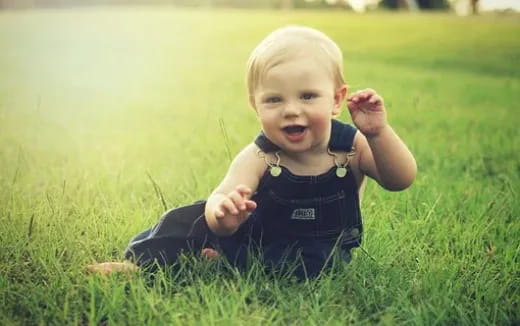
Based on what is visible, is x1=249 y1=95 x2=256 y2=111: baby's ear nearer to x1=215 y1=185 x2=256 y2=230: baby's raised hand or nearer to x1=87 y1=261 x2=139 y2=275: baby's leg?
x1=215 y1=185 x2=256 y2=230: baby's raised hand

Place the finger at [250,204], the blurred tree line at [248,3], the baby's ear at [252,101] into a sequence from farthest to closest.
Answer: the blurred tree line at [248,3] < the baby's ear at [252,101] < the finger at [250,204]

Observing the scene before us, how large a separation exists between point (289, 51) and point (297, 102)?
0.34 feet

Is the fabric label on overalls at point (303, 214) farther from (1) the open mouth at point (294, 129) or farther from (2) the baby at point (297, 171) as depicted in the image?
(1) the open mouth at point (294, 129)

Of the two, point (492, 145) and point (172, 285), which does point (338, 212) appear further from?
point (492, 145)

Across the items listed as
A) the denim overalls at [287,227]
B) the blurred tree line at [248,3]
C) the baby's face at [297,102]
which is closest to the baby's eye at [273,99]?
the baby's face at [297,102]

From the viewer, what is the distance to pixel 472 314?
1.51m

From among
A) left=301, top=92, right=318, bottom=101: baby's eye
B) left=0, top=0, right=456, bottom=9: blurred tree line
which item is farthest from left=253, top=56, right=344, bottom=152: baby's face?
left=0, top=0, right=456, bottom=9: blurred tree line

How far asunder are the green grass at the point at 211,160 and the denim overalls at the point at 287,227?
0.20 feet

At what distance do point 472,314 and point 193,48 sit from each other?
134 inches

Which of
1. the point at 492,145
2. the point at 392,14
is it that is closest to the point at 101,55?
the point at 392,14

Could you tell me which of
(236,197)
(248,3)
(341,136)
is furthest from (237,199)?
(248,3)

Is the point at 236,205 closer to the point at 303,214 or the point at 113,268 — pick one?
the point at 303,214

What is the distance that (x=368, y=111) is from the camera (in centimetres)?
159

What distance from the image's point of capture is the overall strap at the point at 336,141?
167 centimetres
